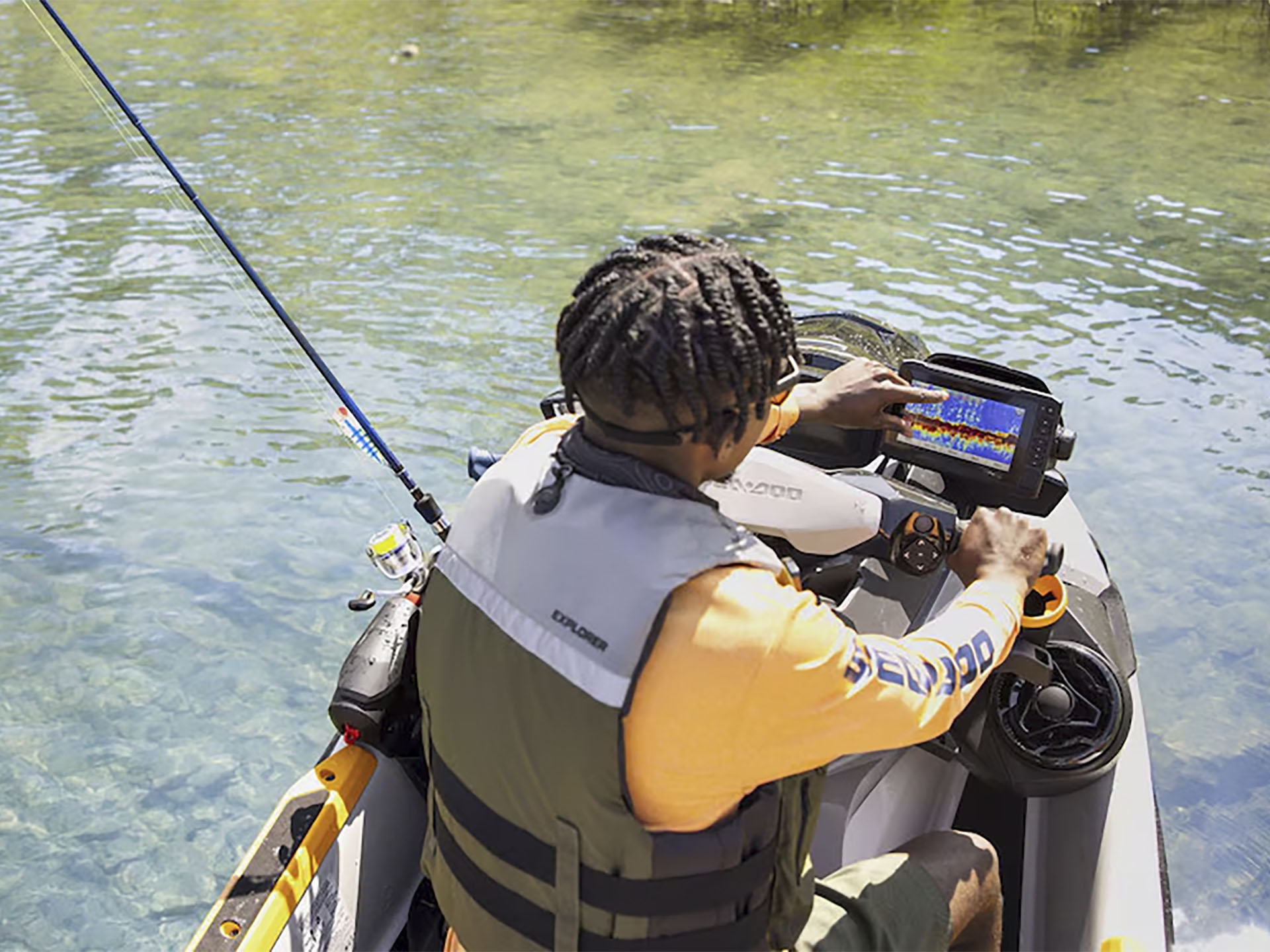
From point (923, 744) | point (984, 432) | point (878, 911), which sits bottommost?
point (923, 744)

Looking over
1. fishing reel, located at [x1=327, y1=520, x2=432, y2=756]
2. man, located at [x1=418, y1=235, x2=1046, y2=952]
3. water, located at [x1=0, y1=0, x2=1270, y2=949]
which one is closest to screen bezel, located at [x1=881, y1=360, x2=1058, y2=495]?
man, located at [x1=418, y1=235, x2=1046, y2=952]

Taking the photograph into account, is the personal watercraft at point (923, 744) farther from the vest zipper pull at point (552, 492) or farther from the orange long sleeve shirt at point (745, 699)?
the vest zipper pull at point (552, 492)

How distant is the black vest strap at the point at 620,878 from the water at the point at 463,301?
6.80 feet

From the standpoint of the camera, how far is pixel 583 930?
1.53m

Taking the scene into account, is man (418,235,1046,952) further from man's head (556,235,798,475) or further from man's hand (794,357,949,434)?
man's hand (794,357,949,434)

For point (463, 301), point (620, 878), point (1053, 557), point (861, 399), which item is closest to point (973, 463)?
point (861, 399)

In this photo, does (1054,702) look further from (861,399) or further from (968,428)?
(861,399)

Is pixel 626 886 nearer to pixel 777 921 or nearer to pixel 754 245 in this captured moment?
pixel 777 921

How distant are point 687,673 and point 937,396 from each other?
122cm

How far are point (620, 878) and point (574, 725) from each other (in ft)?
0.72

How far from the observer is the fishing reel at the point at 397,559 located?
7.99 ft

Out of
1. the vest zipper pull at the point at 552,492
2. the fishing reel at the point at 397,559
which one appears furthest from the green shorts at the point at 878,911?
the fishing reel at the point at 397,559

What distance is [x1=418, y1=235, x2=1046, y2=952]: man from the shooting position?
1.41 meters

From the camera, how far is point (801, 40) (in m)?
14.0
